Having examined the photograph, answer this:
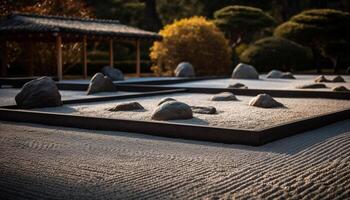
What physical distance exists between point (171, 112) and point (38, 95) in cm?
379

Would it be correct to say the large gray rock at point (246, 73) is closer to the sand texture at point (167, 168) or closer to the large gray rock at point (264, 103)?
the large gray rock at point (264, 103)

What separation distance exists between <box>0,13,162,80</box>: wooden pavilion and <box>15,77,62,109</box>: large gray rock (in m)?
8.96

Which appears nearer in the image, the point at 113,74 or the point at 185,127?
the point at 185,127

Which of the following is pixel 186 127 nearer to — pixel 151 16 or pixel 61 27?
pixel 61 27

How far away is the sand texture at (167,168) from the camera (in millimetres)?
4531

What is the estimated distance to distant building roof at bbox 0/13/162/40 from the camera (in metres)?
20.0

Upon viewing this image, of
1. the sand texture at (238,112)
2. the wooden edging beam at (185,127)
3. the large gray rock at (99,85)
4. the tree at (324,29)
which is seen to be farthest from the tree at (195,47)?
the wooden edging beam at (185,127)

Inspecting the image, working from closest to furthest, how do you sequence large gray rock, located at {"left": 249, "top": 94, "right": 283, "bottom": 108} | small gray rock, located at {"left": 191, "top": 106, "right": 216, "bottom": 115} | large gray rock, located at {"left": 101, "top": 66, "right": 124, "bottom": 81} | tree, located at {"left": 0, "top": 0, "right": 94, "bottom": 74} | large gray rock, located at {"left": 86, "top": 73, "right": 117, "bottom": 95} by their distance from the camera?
small gray rock, located at {"left": 191, "top": 106, "right": 216, "bottom": 115} → large gray rock, located at {"left": 249, "top": 94, "right": 283, "bottom": 108} → large gray rock, located at {"left": 86, "top": 73, "right": 117, "bottom": 95} → large gray rock, located at {"left": 101, "top": 66, "right": 124, "bottom": 81} → tree, located at {"left": 0, "top": 0, "right": 94, "bottom": 74}

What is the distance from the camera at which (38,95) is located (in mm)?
10984

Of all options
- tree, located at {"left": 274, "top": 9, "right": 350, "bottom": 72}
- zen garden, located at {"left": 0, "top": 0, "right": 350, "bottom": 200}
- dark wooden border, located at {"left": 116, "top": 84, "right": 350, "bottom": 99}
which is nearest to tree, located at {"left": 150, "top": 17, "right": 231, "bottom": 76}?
tree, located at {"left": 274, "top": 9, "right": 350, "bottom": 72}

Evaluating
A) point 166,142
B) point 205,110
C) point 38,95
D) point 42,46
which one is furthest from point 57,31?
point 166,142

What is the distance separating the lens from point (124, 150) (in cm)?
657

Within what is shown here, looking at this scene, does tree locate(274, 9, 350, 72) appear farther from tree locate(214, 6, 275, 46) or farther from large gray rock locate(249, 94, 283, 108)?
large gray rock locate(249, 94, 283, 108)

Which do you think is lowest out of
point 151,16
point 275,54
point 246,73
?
point 246,73
